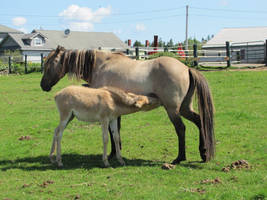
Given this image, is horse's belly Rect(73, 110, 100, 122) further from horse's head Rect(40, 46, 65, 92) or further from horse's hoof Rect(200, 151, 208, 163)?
horse's hoof Rect(200, 151, 208, 163)

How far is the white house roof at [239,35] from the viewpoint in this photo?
5012cm

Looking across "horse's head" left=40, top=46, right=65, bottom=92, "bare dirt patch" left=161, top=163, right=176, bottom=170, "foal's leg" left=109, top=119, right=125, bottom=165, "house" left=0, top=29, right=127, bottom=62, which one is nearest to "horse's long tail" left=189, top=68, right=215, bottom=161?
"bare dirt patch" left=161, top=163, right=176, bottom=170

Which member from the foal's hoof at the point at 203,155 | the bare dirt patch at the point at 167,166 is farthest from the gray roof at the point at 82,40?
the bare dirt patch at the point at 167,166

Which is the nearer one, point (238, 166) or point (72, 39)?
point (238, 166)

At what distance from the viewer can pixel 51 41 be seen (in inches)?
2472

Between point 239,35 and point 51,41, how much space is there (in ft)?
104

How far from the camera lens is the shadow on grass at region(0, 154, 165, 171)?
737 centimetres

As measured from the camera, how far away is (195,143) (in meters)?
8.94

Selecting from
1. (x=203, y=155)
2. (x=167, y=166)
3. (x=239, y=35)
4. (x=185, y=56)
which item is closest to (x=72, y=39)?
(x=239, y=35)

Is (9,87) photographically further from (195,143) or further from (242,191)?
(242,191)

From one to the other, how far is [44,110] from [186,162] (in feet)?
27.3

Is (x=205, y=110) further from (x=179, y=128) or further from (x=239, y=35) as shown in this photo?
(x=239, y=35)

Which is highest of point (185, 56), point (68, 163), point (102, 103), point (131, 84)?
point (185, 56)

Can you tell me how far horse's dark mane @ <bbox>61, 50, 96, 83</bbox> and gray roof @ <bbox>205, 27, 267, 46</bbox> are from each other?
44147 millimetres
